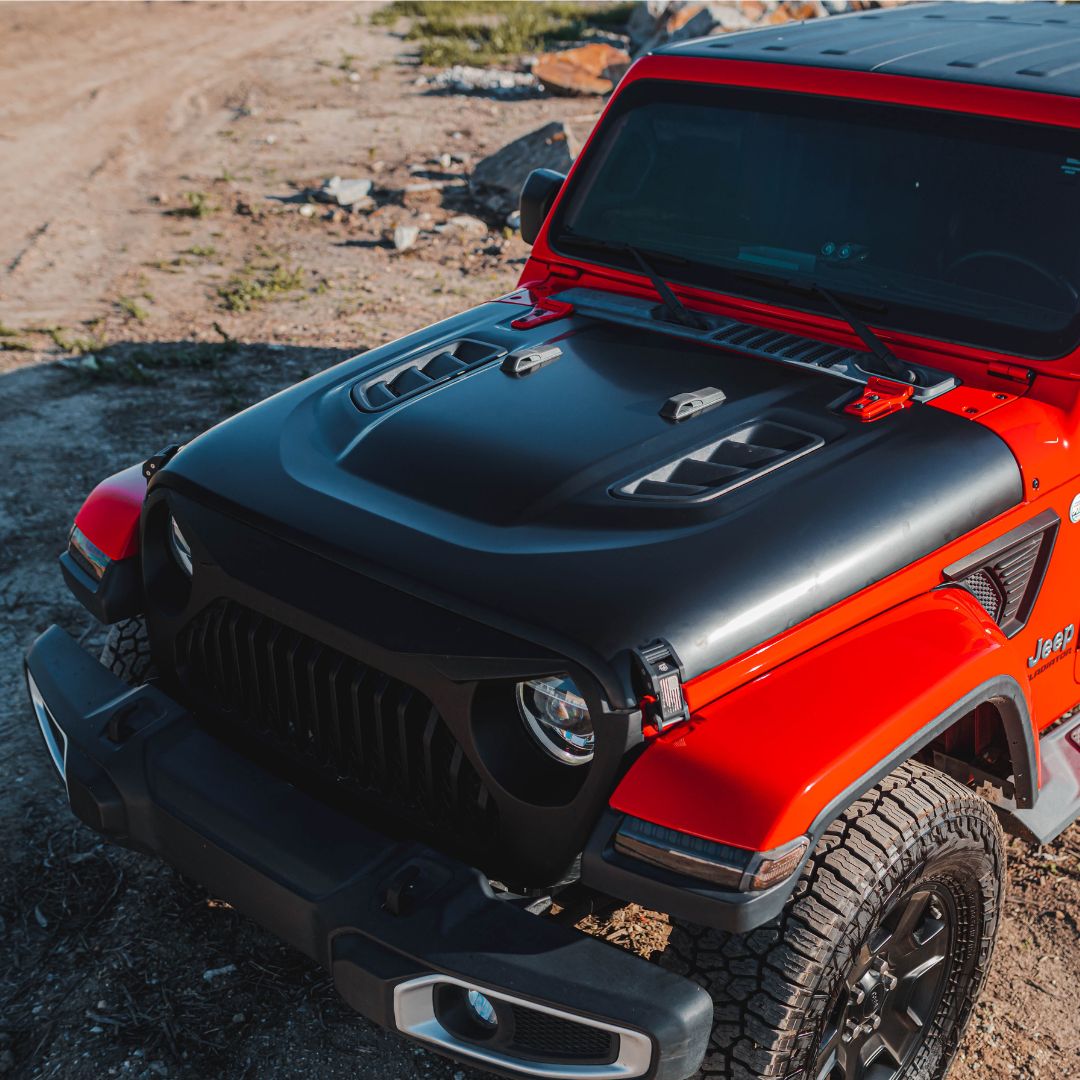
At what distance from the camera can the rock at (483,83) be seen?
45.6 ft

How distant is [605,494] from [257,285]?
6180 millimetres

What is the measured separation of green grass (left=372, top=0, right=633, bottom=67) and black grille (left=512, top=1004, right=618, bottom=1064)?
47.7 feet

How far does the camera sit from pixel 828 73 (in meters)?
3.32

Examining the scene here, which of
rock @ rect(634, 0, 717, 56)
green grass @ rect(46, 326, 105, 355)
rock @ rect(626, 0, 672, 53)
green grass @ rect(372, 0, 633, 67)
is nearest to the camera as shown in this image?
green grass @ rect(46, 326, 105, 355)

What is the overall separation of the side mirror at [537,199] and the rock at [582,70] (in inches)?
403

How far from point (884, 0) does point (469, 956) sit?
13522 millimetres

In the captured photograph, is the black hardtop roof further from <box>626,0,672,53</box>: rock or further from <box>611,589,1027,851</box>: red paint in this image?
<box>626,0,672,53</box>: rock

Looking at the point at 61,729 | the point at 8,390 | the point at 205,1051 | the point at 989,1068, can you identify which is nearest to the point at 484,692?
the point at 61,729

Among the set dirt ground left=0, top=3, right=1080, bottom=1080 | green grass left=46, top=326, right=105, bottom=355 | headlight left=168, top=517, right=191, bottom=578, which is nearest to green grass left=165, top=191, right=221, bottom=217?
dirt ground left=0, top=3, right=1080, bottom=1080

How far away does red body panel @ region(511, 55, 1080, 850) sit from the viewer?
6.85 ft

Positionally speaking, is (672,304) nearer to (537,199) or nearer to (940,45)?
(537,199)

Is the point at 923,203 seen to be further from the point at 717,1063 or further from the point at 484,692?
the point at 717,1063

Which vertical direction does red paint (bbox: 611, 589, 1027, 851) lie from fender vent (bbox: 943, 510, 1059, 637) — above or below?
above

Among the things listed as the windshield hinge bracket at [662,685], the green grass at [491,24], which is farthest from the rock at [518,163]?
the windshield hinge bracket at [662,685]
